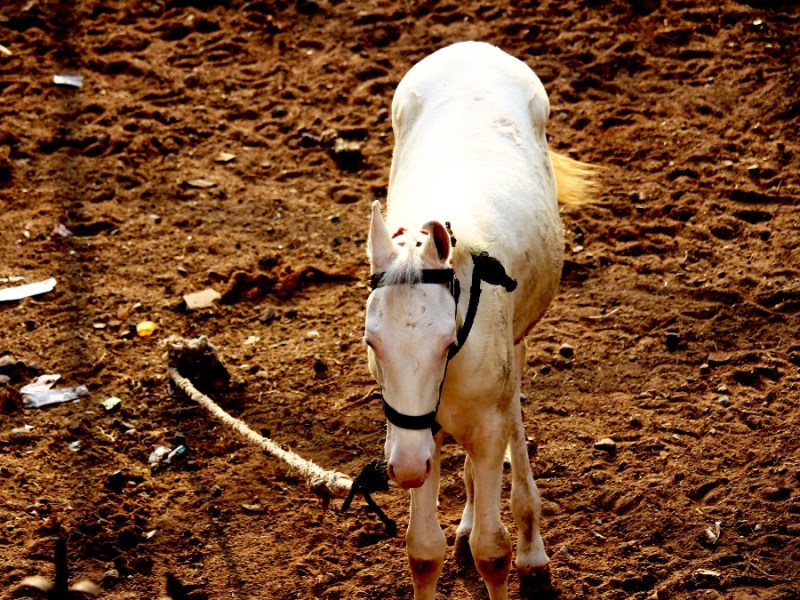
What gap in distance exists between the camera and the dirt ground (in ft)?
17.5

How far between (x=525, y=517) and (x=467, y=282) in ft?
5.17

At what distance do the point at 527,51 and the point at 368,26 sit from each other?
1.79 meters

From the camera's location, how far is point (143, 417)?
632 centimetres

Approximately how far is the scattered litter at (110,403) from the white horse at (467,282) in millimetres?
2387

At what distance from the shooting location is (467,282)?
4121 mm

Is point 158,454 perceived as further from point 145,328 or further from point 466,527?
point 466,527

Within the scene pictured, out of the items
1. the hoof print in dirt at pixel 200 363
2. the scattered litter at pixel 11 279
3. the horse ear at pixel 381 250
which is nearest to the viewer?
the horse ear at pixel 381 250

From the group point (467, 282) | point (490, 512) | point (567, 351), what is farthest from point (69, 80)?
point (490, 512)

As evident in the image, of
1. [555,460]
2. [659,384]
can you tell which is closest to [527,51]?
[659,384]

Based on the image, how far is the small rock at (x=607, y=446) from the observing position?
5816mm

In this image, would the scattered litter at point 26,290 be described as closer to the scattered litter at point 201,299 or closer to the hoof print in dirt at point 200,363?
the scattered litter at point 201,299

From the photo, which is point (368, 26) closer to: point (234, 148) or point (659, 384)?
point (234, 148)

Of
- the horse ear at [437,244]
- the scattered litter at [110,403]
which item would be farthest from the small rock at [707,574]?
the scattered litter at [110,403]

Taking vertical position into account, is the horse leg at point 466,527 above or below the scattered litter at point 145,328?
above
